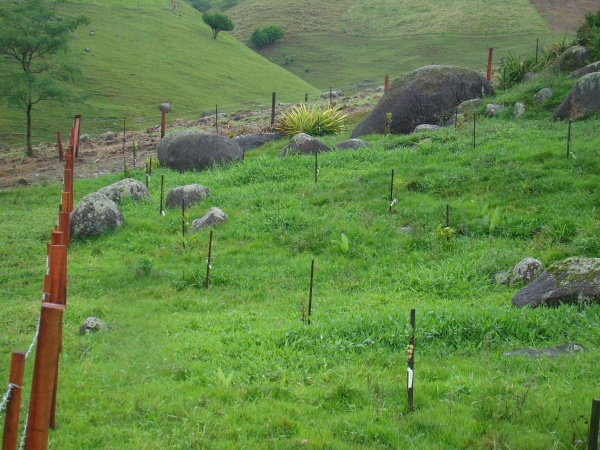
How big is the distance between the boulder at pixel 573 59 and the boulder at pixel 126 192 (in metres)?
14.0

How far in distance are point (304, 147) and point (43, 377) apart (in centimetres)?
1514

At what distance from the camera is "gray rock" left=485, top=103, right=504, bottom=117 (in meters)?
18.7

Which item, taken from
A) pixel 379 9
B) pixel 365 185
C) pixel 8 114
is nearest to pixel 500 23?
pixel 379 9

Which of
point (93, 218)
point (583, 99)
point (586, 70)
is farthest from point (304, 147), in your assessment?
point (586, 70)

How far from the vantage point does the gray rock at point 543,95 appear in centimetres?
1839

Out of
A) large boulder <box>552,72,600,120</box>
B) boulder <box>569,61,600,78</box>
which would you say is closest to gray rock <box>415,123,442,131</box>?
large boulder <box>552,72,600,120</box>

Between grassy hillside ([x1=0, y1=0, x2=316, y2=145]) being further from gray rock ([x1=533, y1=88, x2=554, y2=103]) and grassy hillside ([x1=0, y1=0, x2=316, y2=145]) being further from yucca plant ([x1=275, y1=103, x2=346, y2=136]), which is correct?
gray rock ([x1=533, y1=88, x2=554, y2=103])

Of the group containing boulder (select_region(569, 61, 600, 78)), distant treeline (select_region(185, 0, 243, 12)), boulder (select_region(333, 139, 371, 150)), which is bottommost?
boulder (select_region(333, 139, 371, 150))

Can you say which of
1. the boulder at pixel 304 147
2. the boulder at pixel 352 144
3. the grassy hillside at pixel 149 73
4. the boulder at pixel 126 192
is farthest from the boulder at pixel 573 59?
the grassy hillside at pixel 149 73

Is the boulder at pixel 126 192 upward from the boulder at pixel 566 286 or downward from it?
downward

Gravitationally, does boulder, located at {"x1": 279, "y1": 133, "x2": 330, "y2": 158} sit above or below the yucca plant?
below

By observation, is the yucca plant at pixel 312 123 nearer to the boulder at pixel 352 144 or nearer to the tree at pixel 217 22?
the boulder at pixel 352 144

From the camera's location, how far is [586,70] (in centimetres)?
1869

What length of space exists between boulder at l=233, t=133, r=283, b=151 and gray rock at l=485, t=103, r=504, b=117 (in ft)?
23.6
